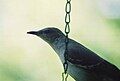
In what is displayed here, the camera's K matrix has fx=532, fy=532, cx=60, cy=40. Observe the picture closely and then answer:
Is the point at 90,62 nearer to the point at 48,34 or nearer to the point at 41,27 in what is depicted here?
the point at 48,34

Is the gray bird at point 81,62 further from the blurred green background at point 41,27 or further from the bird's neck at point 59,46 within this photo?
the blurred green background at point 41,27

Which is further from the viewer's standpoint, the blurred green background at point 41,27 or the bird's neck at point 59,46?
the blurred green background at point 41,27

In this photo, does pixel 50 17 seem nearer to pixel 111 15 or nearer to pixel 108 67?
pixel 111 15

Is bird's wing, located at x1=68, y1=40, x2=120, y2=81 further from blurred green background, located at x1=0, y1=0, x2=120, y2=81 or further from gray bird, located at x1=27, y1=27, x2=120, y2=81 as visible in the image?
blurred green background, located at x1=0, y1=0, x2=120, y2=81

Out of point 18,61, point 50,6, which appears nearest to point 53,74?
point 18,61

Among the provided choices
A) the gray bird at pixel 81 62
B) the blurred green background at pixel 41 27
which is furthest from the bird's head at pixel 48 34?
the blurred green background at pixel 41 27

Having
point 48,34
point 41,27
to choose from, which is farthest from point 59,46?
point 41,27
